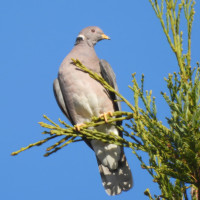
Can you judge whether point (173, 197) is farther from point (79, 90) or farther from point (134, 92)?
point (79, 90)

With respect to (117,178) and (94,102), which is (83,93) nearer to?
(94,102)

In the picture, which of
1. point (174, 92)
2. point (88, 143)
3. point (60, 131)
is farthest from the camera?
point (88, 143)

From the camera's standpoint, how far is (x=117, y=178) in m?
4.86

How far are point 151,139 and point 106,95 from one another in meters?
1.93

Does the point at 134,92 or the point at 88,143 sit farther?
the point at 88,143

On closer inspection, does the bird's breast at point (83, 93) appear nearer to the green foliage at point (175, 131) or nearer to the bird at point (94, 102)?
the bird at point (94, 102)

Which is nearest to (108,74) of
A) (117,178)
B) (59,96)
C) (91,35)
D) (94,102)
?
(94,102)

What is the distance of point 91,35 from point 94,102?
3.85 feet

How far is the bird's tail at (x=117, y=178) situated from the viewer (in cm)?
474

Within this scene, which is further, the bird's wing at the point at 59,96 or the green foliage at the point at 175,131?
the bird's wing at the point at 59,96

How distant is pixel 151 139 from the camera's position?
2994 mm

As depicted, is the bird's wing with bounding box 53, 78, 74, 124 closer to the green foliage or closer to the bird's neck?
the bird's neck

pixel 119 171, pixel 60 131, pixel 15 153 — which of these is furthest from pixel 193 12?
pixel 119 171

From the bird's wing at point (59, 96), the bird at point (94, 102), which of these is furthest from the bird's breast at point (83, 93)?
the bird's wing at point (59, 96)
